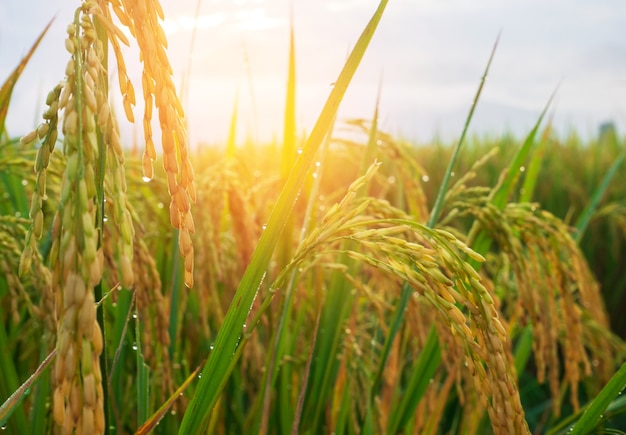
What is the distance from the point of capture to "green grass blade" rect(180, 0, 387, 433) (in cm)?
118

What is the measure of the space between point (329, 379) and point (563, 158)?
569 cm

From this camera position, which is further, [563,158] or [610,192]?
[563,158]

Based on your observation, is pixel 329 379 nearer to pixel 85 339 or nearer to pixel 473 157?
pixel 85 339

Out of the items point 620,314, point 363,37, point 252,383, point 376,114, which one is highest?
point 363,37

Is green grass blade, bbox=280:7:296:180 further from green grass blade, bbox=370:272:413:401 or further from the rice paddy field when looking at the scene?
green grass blade, bbox=370:272:413:401

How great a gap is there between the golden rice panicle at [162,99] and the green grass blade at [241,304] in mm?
245

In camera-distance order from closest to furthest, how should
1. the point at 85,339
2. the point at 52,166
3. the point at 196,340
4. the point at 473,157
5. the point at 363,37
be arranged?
the point at 85,339, the point at 363,37, the point at 52,166, the point at 196,340, the point at 473,157

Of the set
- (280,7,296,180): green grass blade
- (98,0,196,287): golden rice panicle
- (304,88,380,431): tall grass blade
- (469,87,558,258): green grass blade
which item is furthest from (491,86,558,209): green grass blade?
(98,0,196,287): golden rice panicle

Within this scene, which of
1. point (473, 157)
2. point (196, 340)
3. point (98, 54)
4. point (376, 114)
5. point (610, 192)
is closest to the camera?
point (98, 54)

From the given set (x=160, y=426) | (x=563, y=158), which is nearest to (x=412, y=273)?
(x=160, y=426)

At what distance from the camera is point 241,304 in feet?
3.90

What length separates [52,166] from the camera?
1.74 meters

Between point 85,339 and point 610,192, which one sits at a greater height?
point 85,339

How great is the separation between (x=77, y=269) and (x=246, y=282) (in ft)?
1.50
